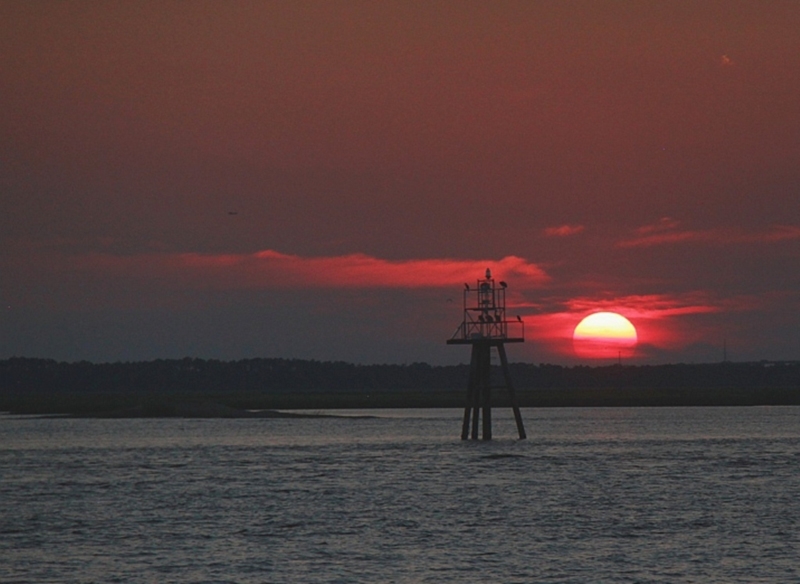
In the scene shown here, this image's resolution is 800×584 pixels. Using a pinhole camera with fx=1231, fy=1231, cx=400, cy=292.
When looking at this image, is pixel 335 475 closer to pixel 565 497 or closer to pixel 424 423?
pixel 565 497

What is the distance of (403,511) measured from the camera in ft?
162

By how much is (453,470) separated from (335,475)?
21.4 feet

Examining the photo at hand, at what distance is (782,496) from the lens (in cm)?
5369

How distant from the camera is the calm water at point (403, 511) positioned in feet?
117

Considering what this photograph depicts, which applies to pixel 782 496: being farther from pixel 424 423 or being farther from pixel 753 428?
pixel 424 423

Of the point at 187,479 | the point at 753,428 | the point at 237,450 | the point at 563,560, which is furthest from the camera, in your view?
the point at 753,428

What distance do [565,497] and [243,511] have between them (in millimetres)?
14329

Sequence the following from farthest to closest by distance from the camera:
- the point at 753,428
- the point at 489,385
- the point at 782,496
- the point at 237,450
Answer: the point at 753,428, the point at 237,450, the point at 489,385, the point at 782,496

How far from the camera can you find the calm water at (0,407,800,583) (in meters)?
35.6

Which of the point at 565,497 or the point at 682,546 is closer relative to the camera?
the point at 682,546

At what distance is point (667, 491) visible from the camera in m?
56.4

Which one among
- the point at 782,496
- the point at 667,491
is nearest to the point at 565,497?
the point at 667,491

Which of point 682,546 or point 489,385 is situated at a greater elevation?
point 489,385

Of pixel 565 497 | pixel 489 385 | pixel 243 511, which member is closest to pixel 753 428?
pixel 489 385
